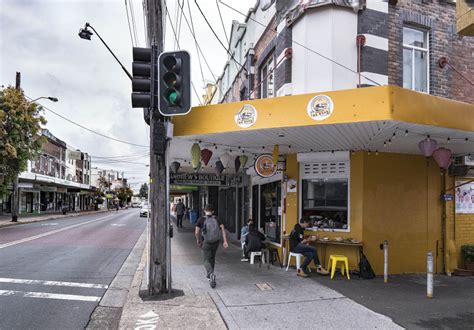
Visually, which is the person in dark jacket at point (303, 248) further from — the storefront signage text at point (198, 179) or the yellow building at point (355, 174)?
the storefront signage text at point (198, 179)

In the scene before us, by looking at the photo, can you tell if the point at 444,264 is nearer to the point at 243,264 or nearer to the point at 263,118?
the point at 243,264

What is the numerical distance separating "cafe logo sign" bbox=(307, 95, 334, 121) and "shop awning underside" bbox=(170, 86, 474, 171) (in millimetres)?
81

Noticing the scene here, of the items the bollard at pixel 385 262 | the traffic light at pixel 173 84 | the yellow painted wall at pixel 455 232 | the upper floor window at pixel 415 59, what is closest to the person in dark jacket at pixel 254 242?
the bollard at pixel 385 262

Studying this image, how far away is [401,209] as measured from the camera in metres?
9.95

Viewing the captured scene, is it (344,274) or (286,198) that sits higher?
(286,198)

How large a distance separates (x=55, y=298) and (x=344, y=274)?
603 cm

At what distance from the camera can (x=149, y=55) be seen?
23.7 feet

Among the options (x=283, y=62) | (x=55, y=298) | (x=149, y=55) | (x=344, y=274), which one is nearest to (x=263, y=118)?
(x=149, y=55)

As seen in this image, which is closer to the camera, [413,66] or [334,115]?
[334,115]

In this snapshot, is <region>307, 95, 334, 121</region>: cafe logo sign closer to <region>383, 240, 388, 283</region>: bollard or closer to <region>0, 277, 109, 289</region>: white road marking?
<region>383, 240, 388, 283</region>: bollard

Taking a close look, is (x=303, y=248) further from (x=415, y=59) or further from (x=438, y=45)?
(x=438, y=45)

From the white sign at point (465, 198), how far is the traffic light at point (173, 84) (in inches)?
296

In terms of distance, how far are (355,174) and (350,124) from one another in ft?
9.33

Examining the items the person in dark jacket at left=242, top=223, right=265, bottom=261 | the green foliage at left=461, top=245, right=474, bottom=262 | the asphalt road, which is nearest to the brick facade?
the green foliage at left=461, top=245, right=474, bottom=262
